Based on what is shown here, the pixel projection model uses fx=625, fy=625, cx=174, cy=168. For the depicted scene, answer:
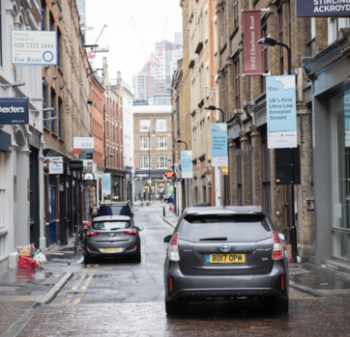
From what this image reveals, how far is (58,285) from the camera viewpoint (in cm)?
1382

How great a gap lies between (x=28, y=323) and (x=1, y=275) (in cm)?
690

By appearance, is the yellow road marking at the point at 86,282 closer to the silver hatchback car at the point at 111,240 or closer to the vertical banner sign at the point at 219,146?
the silver hatchback car at the point at 111,240

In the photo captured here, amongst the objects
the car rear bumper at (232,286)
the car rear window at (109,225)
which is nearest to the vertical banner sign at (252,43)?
the car rear window at (109,225)

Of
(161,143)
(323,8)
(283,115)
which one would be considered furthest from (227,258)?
(161,143)

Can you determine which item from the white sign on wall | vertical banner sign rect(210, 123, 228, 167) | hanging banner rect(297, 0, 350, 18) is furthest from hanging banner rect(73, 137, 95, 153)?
hanging banner rect(297, 0, 350, 18)

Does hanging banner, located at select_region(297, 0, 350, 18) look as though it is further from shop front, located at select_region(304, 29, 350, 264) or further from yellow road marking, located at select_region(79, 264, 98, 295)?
yellow road marking, located at select_region(79, 264, 98, 295)

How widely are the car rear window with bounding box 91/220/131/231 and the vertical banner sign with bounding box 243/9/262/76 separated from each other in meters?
6.93

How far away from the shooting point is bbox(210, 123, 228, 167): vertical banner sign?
26.9 meters

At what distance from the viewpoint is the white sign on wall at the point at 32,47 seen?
50.1 feet

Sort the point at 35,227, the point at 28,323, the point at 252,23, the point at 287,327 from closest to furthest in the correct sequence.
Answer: the point at 287,327 < the point at 28,323 < the point at 252,23 < the point at 35,227

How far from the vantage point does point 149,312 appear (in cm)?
1021

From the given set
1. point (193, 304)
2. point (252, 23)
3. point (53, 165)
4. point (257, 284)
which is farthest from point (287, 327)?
point (53, 165)

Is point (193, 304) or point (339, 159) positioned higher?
point (339, 159)

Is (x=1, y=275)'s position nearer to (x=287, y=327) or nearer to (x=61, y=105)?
Answer: (x=287, y=327)
